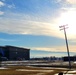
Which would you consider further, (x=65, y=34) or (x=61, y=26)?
Answer: (x=61, y=26)

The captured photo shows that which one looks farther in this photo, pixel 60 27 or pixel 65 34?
pixel 60 27

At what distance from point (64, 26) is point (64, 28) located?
0.92 metres

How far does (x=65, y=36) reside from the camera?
86.0 m

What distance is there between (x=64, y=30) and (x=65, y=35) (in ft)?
12.5

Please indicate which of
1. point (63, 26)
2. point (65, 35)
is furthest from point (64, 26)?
point (65, 35)

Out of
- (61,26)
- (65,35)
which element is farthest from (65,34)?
(61,26)

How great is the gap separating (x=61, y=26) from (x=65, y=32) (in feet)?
16.2

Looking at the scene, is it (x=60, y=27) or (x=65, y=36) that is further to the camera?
(x=60, y=27)

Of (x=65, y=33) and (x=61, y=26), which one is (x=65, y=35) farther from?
(x=61, y=26)

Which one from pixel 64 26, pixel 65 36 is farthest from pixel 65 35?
pixel 64 26

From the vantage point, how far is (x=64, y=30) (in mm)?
89625

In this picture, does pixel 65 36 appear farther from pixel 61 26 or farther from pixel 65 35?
pixel 61 26

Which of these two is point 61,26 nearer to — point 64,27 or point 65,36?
point 64,27

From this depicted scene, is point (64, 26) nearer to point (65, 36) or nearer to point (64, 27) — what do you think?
point (64, 27)
